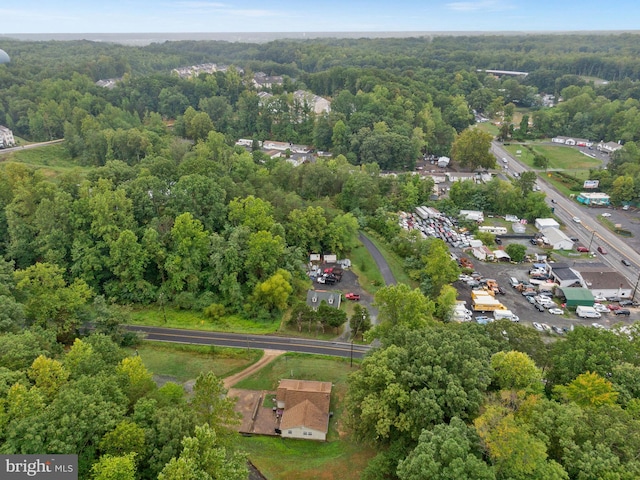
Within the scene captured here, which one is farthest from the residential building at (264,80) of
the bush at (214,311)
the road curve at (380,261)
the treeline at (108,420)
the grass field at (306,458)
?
the grass field at (306,458)

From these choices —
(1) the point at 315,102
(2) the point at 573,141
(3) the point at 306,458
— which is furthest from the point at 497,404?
(1) the point at 315,102

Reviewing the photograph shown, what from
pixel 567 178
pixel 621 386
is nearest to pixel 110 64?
pixel 567 178

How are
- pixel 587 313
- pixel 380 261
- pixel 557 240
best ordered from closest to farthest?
pixel 587 313
pixel 380 261
pixel 557 240

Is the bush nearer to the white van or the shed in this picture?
the shed

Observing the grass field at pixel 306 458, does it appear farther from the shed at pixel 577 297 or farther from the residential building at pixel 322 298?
the shed at pixel 577 297

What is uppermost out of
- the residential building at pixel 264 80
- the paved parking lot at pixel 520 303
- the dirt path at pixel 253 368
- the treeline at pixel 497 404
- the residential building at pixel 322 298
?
the residential building at pixel 264 80

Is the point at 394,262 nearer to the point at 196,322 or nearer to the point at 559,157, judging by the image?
the point at 196,322

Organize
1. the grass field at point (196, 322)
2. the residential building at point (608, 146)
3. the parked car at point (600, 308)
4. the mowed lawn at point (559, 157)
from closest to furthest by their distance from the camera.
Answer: the grass field at point (196, 322), the parked car at point (600, 308), the mowed lawn at point (559, 157), the residential building at point (608, 146)
